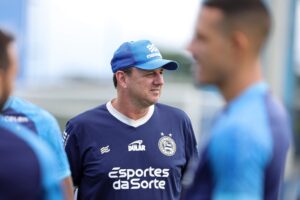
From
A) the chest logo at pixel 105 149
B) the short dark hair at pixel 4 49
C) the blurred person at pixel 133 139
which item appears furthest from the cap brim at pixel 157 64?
the short dark hair at pixel 4 49

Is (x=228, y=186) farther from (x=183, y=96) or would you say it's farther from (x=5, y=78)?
(x=183, y=96)

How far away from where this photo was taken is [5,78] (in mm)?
3436

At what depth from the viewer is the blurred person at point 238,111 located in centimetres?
311

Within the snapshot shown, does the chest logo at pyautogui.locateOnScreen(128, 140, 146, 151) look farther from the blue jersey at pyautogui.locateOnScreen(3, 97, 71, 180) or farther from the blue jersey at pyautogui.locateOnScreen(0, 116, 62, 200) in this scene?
the blue jersey at pyautogui.locateOnScreen(0, 116, 62, 200)

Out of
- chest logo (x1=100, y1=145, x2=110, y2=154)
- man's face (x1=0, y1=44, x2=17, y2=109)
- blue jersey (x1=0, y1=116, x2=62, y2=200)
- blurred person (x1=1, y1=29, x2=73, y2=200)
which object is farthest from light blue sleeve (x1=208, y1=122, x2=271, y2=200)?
chest logo (x1=100, y1=145, x2=110, y2=154)

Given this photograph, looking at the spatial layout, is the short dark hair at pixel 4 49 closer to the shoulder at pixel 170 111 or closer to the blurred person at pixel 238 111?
the blurred person at pixel 238 111

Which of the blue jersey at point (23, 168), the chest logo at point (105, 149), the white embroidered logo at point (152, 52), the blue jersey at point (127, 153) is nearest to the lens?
the blue jersey at point (23, 168)

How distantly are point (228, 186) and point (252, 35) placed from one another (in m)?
0.54

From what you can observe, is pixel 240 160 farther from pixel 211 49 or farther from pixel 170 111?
pixel 170 111

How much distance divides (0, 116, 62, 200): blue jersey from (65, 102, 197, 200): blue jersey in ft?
5.33

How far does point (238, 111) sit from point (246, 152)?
0.65 ft

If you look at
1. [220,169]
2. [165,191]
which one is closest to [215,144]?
[220,169]

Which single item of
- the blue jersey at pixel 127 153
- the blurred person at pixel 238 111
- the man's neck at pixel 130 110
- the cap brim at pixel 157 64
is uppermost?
the blurred person at pixel 238 111

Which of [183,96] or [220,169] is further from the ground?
[220,169]
